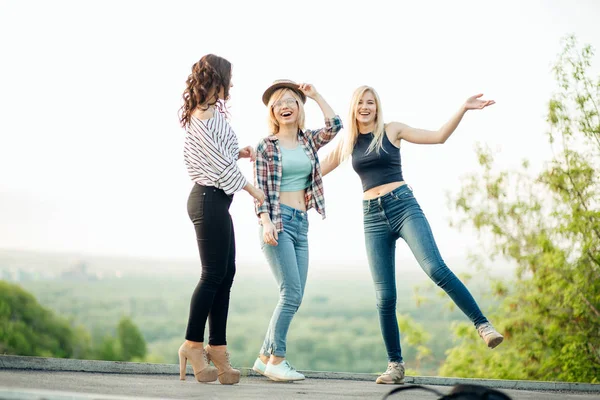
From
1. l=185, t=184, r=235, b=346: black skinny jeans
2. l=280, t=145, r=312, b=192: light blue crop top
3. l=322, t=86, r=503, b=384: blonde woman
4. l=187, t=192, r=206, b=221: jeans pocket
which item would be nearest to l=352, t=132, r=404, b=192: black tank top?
l=322, t=86, r=503, b=384: blonde woman

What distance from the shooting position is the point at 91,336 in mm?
47406

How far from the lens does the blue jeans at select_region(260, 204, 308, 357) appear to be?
4.45m

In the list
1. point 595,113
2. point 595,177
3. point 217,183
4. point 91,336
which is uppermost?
point 595,113

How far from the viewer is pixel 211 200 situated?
3943 mm

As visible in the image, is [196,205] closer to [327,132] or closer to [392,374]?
[327,132]

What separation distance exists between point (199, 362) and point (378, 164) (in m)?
1.71

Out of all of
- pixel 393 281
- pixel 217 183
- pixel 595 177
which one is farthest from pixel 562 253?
pixel 217 183

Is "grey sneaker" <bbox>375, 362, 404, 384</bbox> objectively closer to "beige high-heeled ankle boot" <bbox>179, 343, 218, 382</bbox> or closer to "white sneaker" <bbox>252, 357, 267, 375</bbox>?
"white sneaker" <bbox>252, 357, 267, 375</bbox>

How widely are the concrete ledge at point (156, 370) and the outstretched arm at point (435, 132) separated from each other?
1.60m

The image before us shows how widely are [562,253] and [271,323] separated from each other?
29.1 ft

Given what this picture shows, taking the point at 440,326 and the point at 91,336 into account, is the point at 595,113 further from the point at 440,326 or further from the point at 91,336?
the point at 91,336

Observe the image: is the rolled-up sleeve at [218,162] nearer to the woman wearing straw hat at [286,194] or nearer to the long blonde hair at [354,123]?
the woman wearing straw hat at [286,194]

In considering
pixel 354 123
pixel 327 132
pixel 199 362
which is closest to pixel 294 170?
pixel 327 132

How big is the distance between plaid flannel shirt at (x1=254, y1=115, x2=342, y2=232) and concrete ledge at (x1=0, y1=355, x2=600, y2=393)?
1232 mm
